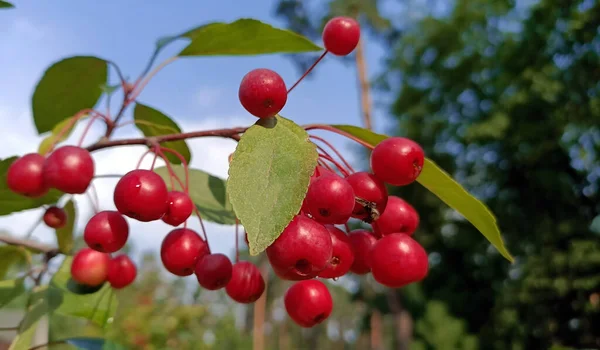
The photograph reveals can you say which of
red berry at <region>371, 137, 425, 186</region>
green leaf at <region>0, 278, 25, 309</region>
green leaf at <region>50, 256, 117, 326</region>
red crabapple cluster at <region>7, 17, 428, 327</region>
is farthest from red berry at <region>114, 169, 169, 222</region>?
green leaf at <region>0, 278, 25, 309</region>

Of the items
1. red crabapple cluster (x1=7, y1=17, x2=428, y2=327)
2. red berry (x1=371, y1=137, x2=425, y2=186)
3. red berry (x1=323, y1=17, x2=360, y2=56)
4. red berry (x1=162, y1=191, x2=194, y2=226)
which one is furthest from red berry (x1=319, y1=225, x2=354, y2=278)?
red berry (x1=323, y1=17, x2=360, y2=56)

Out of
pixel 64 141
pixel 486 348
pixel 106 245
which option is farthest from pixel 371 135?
pixel 486 348

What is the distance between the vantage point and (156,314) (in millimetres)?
5809

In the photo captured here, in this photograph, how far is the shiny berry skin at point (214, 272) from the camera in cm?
76

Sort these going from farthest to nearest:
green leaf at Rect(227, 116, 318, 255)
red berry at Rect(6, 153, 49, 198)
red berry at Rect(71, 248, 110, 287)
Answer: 1. red berry at Rect(71, 248, 110, 287)
2. red berry at Rect(6, 153, 49, 198)
3. green leaf at Rect(227, 116, 318, 255)

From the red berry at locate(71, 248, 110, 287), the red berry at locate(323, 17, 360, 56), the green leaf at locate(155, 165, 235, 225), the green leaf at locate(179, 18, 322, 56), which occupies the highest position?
the red berry at locate(323, 17, 360, 56)

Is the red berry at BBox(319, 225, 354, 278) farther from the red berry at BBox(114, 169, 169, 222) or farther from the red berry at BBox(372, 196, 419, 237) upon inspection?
the red berry at BBox(114, 169, 169, 222)

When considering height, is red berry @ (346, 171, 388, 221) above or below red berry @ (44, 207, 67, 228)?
above

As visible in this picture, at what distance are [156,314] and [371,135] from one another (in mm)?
5531

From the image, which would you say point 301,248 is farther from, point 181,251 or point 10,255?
point 10,255

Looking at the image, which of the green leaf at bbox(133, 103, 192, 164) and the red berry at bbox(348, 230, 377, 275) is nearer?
the red berry at bbox(348, 230, 377, 275)

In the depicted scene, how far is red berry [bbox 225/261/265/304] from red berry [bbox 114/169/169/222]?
161 millimetres

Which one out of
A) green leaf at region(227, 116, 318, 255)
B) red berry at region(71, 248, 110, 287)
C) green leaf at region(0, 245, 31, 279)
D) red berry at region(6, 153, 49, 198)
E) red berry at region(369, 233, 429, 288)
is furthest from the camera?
green leaf at region(0, 245, 31, 279)

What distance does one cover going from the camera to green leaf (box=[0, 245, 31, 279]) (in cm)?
118
